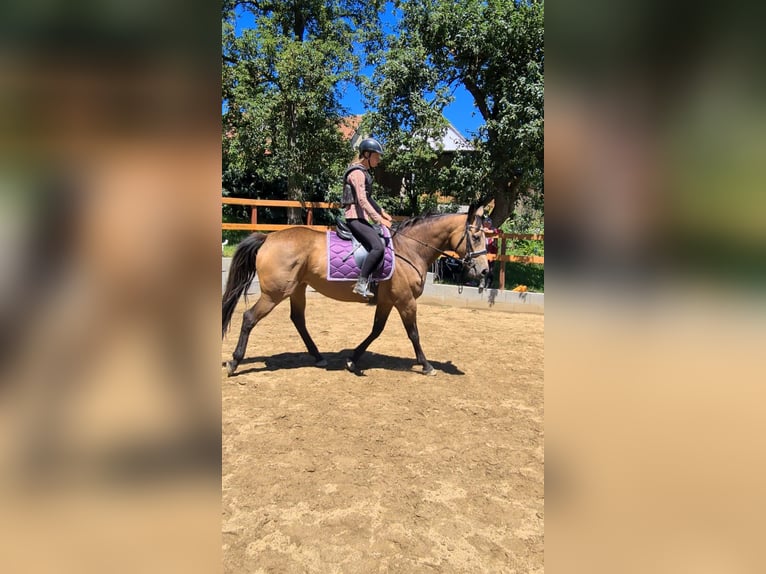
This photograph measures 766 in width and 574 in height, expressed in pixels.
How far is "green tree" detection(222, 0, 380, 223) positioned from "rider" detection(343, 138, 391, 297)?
9.04m

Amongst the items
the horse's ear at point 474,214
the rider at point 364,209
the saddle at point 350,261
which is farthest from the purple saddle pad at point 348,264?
the horse's ear at point 474,214

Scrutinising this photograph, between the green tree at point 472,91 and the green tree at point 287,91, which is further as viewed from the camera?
the green tree at point 287,91

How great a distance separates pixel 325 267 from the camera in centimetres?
516

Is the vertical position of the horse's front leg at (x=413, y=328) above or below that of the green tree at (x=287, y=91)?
below

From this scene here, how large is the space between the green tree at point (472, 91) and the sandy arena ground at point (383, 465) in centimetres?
652

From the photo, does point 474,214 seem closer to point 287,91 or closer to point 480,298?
point 480,298

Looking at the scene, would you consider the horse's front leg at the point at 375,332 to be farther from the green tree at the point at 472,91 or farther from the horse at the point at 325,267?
the green tree at the point at 472,91

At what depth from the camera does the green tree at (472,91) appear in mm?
10289
